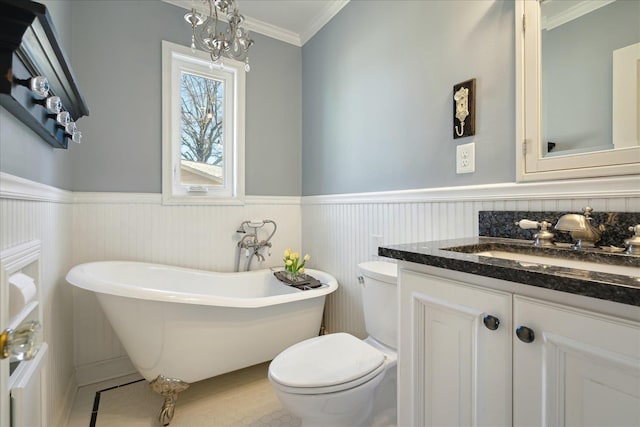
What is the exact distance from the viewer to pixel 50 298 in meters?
1.32

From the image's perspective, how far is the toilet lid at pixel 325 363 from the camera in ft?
3.59

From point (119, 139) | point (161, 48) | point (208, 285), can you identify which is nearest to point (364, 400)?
point (208, 285)

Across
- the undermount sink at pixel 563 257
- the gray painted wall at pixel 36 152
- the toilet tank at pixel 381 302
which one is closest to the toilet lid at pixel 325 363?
the toilet tank at pixel 381 302

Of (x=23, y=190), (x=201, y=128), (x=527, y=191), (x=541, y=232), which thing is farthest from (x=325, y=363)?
(x=201, y=128)

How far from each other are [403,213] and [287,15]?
1.91 meters

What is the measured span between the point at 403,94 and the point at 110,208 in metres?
2.02

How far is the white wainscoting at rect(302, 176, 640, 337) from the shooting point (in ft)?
3.25

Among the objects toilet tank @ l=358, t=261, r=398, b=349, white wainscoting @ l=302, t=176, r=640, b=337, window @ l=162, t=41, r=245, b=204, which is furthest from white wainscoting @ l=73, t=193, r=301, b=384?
toilet tank @ l=358, t=261, r=398, b=349

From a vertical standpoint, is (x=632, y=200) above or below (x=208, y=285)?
above

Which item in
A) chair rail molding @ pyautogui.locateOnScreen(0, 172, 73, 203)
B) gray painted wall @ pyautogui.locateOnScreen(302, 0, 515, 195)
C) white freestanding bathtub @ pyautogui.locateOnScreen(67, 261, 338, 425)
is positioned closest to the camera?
chair rail molding @ pyautogui.locateOnScreen(0, 172, 73, 203)

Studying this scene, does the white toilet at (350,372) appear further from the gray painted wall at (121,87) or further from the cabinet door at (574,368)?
the gray painted wall at (121,87)

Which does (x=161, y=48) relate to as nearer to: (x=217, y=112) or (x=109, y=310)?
(x=217, y=112)

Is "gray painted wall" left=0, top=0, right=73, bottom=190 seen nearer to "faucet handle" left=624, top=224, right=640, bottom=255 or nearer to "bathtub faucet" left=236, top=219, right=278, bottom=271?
"bathtub faucet" left=236, top=219, right=278, bottom=271

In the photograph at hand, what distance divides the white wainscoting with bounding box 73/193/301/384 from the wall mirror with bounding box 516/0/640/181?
1946 millimetres
